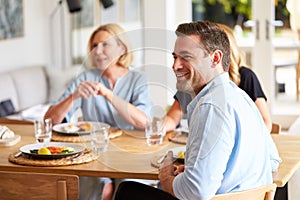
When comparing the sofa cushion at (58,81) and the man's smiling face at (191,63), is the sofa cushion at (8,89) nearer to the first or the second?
the sofa cushion at (58,81)

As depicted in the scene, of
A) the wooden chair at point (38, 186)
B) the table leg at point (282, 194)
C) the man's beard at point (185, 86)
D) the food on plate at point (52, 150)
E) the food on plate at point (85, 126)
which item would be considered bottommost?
the table leg at point (282, 194)

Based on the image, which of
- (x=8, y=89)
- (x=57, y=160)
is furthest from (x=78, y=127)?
(x=8, y=89)

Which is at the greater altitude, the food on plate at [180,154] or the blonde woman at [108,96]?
the blonde woman at [108,96]

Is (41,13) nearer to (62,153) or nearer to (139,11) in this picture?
(139,11)

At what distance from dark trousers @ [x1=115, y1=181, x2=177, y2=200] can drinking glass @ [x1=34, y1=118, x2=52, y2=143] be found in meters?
0.48

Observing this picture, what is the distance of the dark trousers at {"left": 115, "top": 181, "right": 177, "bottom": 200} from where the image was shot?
2.84 metres

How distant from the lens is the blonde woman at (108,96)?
11.5 feet

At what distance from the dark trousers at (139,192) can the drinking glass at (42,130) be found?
0.48 meters

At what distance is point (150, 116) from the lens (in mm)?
3373

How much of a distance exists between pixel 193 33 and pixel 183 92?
12.4 inches

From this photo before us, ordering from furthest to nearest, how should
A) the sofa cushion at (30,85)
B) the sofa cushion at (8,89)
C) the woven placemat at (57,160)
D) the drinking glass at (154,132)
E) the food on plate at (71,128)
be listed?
the sofa cushion at (30,85), the sofa cushion at (8,89), the food on plate at (71,128), the drinking glass at (154,132), the woven placemat at (57,160)

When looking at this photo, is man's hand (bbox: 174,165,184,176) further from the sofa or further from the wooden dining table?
the sofa

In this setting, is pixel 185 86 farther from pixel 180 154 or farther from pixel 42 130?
pixel 42 130

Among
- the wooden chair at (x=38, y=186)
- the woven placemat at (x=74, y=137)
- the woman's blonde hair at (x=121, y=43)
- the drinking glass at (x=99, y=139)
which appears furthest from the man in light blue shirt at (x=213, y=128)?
the woman's blonde hair at (x=121, y=43)
